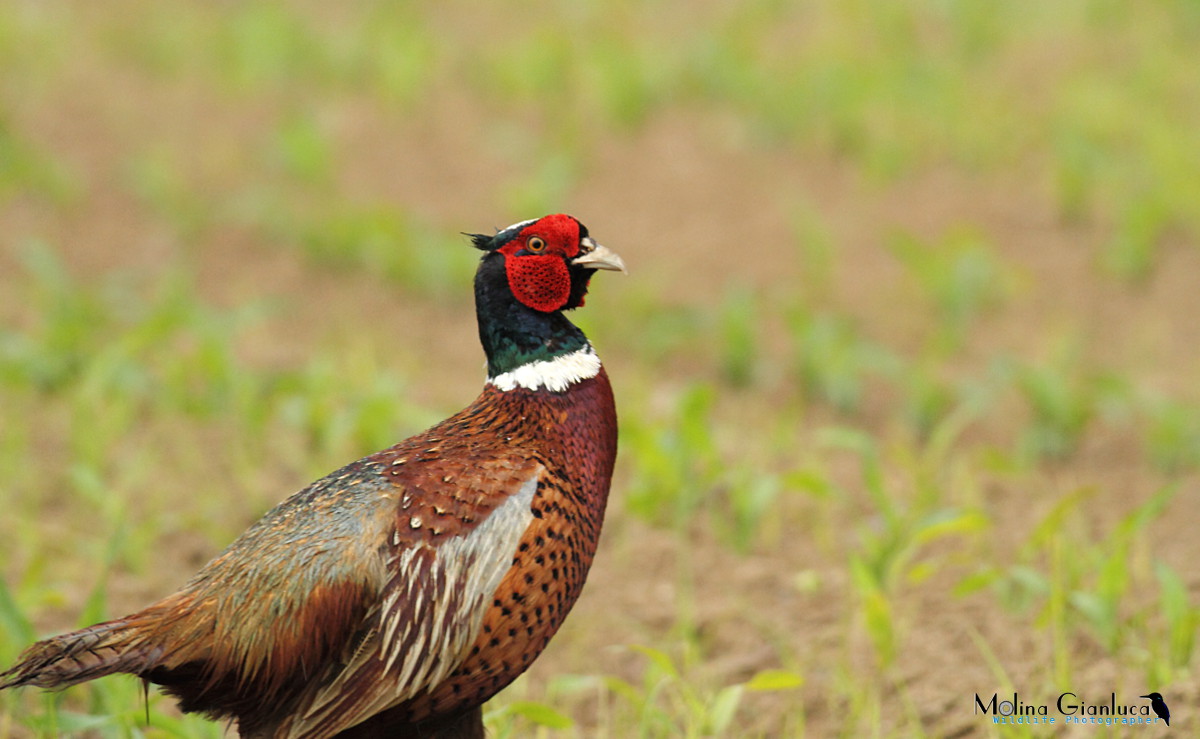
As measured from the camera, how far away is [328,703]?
244 centimetres

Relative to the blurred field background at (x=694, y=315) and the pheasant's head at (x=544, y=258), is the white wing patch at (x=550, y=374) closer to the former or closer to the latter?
the pheasant's head at (x=544, y=258)

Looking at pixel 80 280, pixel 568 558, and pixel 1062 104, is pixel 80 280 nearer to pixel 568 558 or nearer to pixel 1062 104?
pixel 568 558

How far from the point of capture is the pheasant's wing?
2.43 meters

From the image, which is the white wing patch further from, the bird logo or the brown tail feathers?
the bird logo

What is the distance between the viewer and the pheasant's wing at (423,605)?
95.6 inches

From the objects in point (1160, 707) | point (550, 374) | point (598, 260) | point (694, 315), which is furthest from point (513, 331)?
point (694, 315)

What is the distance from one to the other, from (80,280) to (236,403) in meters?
2.39

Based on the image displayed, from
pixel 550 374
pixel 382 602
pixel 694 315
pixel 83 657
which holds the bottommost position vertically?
pixel 83 657

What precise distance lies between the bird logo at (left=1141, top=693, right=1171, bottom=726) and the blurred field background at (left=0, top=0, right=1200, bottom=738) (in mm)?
37

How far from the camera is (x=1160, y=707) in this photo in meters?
2.90

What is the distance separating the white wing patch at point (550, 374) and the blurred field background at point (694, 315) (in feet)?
2.29

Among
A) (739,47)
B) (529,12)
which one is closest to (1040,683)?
(739,47)

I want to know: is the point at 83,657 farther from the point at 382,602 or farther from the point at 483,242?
the point at 483,242

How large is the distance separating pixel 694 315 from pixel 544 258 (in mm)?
3812
